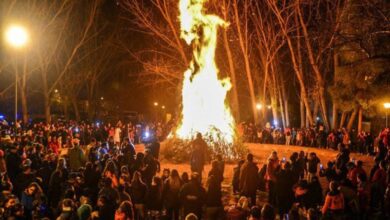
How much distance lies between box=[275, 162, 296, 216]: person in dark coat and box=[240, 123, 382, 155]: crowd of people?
46.7 feet

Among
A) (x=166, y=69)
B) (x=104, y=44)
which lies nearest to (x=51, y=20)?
(x=166, y=69)

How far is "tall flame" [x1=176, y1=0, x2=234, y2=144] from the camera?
20.2m

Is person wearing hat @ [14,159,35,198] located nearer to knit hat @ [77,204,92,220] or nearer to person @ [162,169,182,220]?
knit hat @ [77,204,92,220]

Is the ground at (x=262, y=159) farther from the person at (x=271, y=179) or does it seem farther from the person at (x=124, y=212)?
the person at (x=124, y=212)

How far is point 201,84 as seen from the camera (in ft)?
68.3

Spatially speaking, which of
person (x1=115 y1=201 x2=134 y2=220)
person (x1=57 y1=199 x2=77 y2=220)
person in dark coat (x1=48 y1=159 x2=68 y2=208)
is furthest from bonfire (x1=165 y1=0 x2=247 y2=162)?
person (x1=115 y1=201 x2=134 y2=220)

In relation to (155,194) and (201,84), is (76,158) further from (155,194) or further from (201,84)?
(201,84)

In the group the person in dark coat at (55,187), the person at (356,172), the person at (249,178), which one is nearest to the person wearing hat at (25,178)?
the person in dark coat at (55,187)

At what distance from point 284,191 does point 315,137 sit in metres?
18.0

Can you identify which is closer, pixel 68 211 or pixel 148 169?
pixel 68 211

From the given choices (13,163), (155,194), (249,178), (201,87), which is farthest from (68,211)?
(201,87)

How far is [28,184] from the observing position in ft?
31.8

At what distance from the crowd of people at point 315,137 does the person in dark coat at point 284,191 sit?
1422 cm

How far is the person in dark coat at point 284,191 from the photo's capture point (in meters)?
10.2
